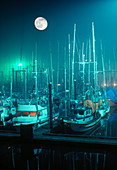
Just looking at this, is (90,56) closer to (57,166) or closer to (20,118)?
(20,118)

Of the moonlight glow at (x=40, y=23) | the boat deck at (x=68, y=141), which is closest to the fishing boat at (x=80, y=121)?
the moonlight glow at (x=40, y=23)

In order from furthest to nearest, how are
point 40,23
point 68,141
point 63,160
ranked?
1. point 40,23
2. point 63,160
3. point 68,141

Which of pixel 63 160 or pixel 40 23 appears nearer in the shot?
pixel 63 160

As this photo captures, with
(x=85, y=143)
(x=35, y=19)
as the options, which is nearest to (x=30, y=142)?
(x=85, y=143)

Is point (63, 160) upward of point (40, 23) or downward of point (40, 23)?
downward

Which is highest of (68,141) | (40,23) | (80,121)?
(40,23)

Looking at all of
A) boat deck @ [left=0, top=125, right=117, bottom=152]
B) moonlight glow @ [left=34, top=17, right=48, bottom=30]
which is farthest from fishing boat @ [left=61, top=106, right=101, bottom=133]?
boat deck @ [left=0, top=125, right=117, bottom=152]

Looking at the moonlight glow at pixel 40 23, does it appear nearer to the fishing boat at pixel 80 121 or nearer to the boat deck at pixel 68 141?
the boat deck at pixel 68 141

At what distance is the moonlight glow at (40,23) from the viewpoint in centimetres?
812

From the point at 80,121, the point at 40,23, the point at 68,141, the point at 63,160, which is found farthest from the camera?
the point at 80,121

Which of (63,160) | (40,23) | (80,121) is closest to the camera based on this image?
(63,160)

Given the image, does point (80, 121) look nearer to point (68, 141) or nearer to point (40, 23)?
point (40, 23)

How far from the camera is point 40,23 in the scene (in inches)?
323

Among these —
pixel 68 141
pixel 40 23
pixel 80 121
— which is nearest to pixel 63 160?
pixel 68 141
